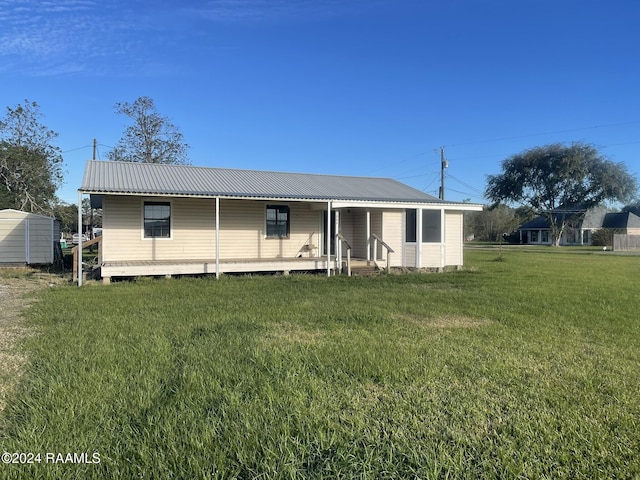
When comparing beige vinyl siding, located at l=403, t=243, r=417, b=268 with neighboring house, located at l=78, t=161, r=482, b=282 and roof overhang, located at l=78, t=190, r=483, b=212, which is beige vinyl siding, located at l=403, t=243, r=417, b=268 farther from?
roof overhang, located at l=78, t=190, r=483, b=212

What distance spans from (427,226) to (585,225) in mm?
46500

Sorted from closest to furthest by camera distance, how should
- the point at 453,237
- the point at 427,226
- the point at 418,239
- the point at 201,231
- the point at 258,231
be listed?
the point at 201,231 < the point at 258,231 < the point at 418,239 < the point at 427,226 < the point at 453,237

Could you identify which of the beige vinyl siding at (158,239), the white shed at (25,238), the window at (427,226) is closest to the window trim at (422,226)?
the window at (427,226)

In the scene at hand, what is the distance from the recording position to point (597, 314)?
735 cm

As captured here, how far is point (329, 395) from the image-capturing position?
3598 millimetres

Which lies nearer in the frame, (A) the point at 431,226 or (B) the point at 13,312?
(B) the point at 13,312

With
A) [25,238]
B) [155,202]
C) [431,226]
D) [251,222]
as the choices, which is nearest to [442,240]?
[431,226]

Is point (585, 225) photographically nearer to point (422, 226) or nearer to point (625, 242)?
point (625, 242)

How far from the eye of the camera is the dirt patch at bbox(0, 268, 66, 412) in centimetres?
411

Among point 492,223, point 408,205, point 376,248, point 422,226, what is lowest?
point 376,248

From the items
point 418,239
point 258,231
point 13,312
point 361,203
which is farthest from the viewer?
point 418,239

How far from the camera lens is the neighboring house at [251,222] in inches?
503

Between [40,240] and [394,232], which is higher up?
[394,232]

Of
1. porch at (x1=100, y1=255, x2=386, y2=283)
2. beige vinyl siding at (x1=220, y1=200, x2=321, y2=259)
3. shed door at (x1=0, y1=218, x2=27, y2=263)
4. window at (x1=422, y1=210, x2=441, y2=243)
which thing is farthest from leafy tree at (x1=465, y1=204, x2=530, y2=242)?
shed door at (x1=0, y1=218, x2=27, y2=263)
